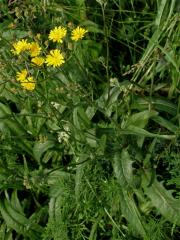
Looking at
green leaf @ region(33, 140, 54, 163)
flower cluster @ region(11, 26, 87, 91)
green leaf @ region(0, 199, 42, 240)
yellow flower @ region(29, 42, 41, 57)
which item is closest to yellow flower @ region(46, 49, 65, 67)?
flower cluster @ region(11, 26, 87, 91)

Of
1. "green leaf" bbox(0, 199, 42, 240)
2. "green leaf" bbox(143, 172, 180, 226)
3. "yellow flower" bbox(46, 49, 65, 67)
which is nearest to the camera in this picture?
"yellow flower" bbox(46, 49, 65, 67)

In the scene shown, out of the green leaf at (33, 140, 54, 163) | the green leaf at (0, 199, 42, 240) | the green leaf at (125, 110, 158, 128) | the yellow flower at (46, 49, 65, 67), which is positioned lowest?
the green leaf at (0, 199, 42, 240)

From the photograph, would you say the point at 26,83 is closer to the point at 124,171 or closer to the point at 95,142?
the point at 95,142

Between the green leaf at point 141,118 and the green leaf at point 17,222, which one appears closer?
the green leaf at point 141,118

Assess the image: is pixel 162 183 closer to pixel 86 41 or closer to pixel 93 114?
pixel 93 114

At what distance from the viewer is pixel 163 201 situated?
2.42 m

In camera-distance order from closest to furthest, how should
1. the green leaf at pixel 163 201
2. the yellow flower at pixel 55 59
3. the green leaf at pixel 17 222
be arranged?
1. the yellow flower at pixel 55 59
2. the green leaf at pixel 163 201
3. the green leaf at pixel 17 222

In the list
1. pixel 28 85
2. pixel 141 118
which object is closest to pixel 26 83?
pixel 28 85

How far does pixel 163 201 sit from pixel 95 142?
1.43ft

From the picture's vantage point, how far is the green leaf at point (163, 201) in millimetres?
2389

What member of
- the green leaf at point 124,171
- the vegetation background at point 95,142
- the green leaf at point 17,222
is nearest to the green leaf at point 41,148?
the vegetation background at point 95,142

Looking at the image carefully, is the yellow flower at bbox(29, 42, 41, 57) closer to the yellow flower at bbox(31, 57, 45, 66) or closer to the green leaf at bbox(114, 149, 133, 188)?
the yellow flower at bbox(31, 57, 45, 66)

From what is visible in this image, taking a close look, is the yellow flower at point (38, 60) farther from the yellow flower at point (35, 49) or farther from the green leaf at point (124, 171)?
the green leaf at point (124, 171)

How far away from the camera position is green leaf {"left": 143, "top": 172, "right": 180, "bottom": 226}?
239 cm
